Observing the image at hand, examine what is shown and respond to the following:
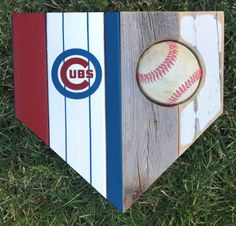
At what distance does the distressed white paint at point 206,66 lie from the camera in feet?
4.33

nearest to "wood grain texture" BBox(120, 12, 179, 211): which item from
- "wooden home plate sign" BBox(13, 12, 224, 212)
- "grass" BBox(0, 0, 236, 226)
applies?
"wooden home plate sign" BBox(13, 12, 224, 212)

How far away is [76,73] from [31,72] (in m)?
0.13

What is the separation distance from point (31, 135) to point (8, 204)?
0.23 m

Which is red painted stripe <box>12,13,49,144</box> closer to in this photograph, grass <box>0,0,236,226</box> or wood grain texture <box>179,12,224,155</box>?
grass <box>0,0,236,226</box>

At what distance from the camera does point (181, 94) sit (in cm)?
132

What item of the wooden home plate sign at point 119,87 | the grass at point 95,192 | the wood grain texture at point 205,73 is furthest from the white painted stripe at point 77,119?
the wood grain texture at point 205,73

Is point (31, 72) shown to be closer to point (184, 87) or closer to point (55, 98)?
point (55, 98)

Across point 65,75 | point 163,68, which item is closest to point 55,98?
point 65,75

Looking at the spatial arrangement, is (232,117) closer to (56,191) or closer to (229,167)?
(229,167)

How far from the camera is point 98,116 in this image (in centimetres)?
133

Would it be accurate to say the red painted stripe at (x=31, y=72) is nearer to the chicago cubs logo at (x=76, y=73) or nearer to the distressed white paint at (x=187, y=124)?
the chicago cubs logo at (x=76, y=73)

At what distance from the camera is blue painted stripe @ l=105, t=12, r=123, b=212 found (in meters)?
1.30

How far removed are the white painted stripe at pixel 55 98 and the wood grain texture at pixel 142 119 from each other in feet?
0.56

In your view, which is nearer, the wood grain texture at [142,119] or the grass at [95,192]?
the wood grain texture at [142,119]
